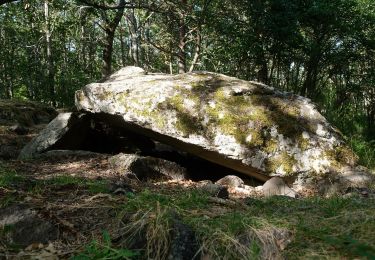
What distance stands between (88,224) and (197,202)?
0.75 m

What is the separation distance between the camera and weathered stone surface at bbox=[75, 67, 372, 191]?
18.5 ft

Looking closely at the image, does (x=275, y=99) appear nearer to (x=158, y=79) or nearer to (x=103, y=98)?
(x=158, y=79)

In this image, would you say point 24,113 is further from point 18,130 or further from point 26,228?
point 26,228

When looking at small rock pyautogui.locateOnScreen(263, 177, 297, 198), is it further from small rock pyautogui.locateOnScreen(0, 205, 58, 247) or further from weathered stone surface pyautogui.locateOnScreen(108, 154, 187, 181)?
small rock pyautogui.locateOnScreen(0, 205, 58, 247)

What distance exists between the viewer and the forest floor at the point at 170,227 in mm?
2062

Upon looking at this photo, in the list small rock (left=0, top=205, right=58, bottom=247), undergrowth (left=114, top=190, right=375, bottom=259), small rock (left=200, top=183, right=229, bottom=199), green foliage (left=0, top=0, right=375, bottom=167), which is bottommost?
small rock (left=200, top=183, right=229, bottom=199)

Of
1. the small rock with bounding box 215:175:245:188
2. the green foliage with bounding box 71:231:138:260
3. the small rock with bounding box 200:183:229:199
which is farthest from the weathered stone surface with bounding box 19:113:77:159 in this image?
the green foliage with bounding box 71:231:138:260

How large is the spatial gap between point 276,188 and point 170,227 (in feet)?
10.4

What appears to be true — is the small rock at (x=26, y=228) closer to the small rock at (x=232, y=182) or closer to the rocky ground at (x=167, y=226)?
the rocky ground at (x=167, y=226)

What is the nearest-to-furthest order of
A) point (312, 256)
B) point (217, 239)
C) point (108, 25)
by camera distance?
1. point (312, 256)
2. point (217, 239)
3. point (108, 25)

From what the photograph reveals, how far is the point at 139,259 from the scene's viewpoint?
2061mm

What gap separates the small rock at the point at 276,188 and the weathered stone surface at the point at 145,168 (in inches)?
46.7

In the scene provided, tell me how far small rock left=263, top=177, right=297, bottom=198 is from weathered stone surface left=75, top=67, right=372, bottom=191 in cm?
27

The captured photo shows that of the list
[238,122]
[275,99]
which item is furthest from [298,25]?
[238,122]
